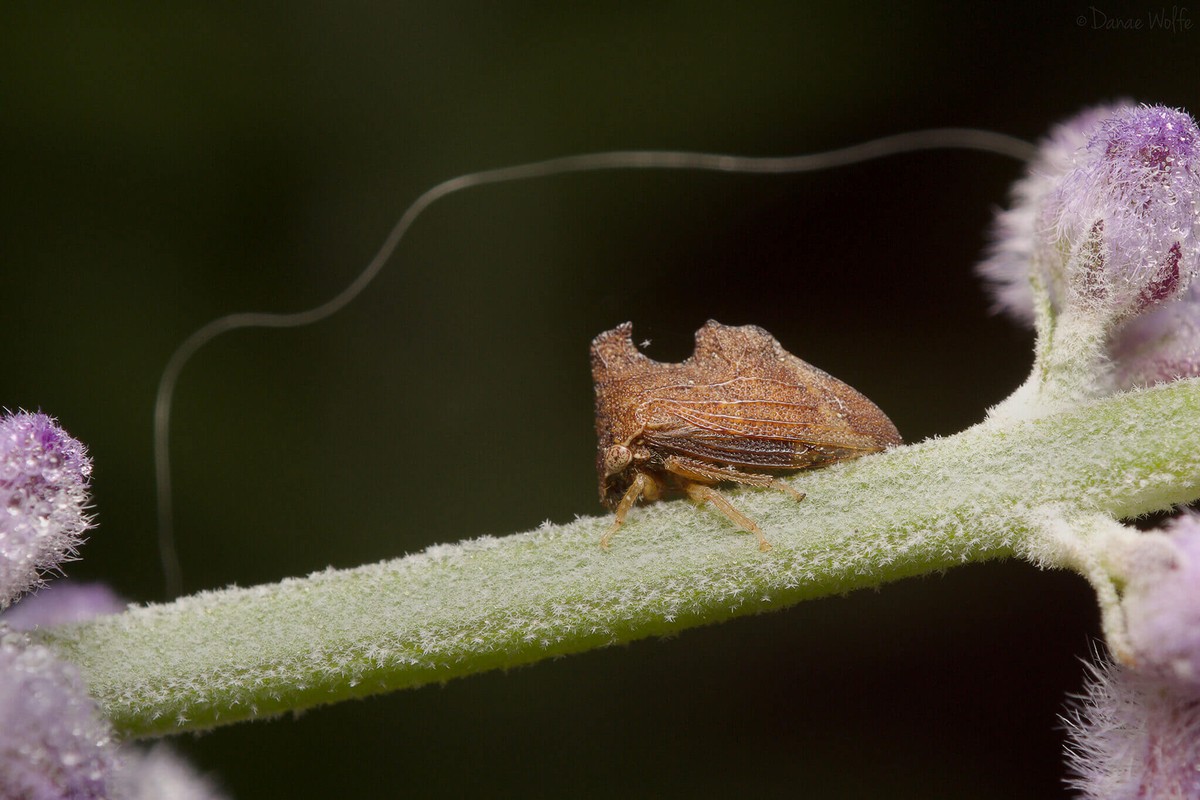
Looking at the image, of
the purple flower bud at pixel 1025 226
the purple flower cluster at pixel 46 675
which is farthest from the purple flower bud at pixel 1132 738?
the purple flower cluster at pixel 46 675

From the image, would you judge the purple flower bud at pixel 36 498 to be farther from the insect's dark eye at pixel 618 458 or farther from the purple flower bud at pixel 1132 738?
the purple flower bud at pixel 1132 738

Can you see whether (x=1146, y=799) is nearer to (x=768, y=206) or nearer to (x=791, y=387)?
(x=791, y=387)

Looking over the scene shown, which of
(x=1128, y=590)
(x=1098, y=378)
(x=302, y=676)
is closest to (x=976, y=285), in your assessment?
(x=1098, y=378)

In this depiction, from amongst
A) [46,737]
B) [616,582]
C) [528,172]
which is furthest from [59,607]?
[528,172]

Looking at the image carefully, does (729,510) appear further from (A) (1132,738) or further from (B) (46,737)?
(B) (46,737)

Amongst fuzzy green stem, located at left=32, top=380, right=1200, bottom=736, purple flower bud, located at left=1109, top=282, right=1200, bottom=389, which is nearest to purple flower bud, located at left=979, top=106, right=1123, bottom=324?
purple flower bud, located at left=1109, top=282, right=1200, bottom=389

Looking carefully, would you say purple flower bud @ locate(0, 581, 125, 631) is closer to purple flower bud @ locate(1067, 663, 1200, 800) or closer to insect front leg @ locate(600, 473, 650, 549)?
insect front leg @ locate(600, 473, 650, 549)
